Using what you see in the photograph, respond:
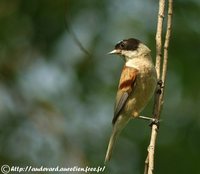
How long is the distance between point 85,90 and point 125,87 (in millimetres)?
1481

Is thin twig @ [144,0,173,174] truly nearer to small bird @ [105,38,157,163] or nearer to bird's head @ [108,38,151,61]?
small bird @ [105,38,157,163]

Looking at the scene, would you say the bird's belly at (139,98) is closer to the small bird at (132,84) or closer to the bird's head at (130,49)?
the small bird at (132,84)

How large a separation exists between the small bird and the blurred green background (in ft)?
1.38

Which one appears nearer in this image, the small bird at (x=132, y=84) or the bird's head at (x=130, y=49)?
the small bird at (x=132, y=84)

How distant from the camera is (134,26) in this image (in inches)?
323

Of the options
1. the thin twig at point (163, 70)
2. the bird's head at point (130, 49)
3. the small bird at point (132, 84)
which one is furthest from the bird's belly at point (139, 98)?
the thin twig at point (163, 70)

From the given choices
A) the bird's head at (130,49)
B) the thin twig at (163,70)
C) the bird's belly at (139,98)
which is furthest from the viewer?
the bird's head at (130,49)

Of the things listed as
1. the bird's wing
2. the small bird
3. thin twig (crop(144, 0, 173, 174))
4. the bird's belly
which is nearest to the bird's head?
the small bird

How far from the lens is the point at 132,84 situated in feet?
23.0

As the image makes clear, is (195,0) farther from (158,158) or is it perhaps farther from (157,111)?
(157,111)

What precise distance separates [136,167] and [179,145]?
0.62 metres

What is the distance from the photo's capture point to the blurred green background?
24.5 ft

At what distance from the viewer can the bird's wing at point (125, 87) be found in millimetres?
A: 6977

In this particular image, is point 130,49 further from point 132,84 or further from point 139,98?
point 139,98
